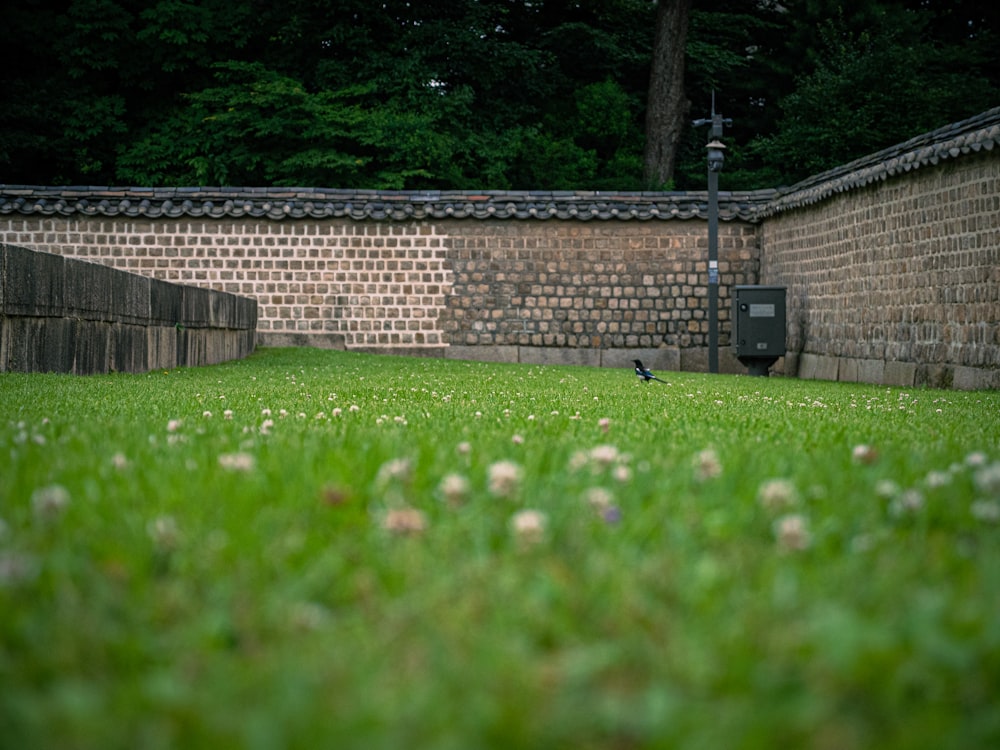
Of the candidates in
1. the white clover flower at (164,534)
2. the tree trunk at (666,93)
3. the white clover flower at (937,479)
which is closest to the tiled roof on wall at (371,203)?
the tree trunk at (666,93)

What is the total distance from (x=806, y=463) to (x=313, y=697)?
6.63 ft

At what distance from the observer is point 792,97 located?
78.1ft

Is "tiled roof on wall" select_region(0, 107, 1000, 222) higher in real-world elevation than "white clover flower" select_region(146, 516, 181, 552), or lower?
higher

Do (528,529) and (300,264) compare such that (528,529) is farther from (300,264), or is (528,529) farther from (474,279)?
(300,264)

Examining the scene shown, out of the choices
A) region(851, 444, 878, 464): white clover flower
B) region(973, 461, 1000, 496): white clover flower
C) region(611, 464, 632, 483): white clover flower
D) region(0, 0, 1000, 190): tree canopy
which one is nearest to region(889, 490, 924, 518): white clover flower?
region(973, 461, 1000, 496): white clover flower

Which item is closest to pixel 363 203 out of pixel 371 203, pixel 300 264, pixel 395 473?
pixel 371 203

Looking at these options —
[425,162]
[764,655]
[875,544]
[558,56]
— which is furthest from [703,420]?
[558,56]

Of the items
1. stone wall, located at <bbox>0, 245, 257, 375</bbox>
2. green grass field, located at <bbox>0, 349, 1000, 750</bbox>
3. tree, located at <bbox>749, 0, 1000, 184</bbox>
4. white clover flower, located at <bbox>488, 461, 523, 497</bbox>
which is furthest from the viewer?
tree, located at <bbox>749, 0, 1000, 184</bbox>

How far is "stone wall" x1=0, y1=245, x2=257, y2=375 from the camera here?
8.26 metres

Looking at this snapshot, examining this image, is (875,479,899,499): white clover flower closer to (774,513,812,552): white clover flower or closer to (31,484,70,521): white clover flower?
(774,513,812,552): white clover flower

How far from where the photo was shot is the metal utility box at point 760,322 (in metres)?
17.0

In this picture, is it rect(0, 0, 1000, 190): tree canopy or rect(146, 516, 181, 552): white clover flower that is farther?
rect(0, 0, 1000, 190): tree canopy

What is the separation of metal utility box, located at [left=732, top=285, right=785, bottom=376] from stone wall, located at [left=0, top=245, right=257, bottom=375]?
27.6 ft

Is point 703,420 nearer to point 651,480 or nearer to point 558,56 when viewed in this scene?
point 651,480
